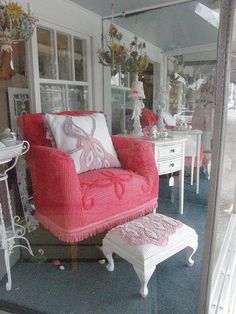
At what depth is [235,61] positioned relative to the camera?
0.74 meters

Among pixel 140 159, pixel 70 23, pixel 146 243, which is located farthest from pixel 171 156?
pixel 70 23

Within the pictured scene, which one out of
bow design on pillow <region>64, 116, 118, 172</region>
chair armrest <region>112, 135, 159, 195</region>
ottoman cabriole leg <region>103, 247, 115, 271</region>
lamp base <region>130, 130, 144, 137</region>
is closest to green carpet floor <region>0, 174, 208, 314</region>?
ottoman cabriole leg <region>103, 247, 115, 271</region>

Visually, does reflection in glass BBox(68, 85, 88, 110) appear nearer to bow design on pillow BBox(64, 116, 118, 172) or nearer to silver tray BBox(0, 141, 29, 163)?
bow design on pillow BBox(64, 116, 118, 172)

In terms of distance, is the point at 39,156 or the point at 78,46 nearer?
the point at 39,156

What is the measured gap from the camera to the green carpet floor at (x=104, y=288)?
109 centimetres

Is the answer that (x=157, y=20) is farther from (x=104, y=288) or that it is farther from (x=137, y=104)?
(x=104, y=288)

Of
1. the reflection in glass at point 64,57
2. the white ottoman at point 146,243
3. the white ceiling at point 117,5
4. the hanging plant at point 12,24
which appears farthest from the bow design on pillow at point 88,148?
the white ceiling at point 117,5

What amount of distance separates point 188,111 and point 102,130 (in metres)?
0.58

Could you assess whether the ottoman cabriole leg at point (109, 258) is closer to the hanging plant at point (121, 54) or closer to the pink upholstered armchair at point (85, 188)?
the pink upholstered armchair at point (85, 188)

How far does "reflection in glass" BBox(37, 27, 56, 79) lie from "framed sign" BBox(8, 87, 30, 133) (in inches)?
8.3

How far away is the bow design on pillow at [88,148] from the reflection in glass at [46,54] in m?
0.61

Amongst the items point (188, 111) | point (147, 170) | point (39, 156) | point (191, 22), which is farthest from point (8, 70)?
point (191, 22)

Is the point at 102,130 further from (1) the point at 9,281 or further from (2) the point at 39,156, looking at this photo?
(1) the point at 9,281

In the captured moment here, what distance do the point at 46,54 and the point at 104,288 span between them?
5.38 feet
